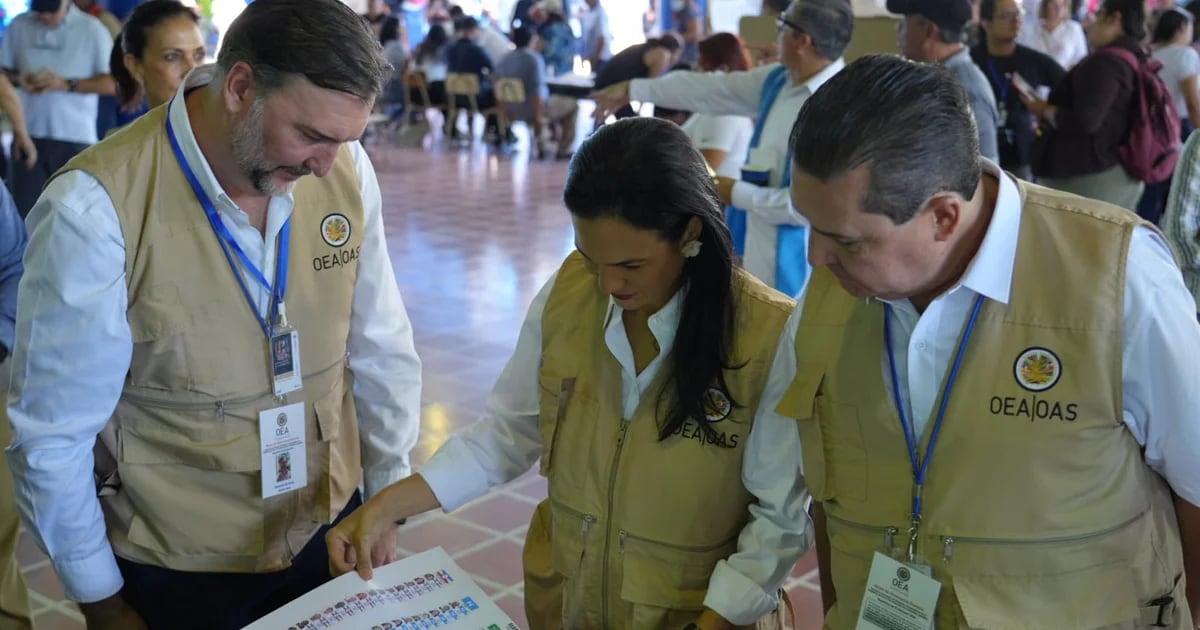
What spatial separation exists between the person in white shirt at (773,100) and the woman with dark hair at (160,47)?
1.14m

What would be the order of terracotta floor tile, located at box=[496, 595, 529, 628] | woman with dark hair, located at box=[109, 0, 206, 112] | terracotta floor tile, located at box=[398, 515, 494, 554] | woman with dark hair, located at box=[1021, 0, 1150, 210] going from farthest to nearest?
woman with dark hair, located at box=[1021, 0, 1150, 210], terracotta floor tile, located at box=[398, 515, 494, 554], terracotta floor tile, located at box=[496, 595, 529, 628], woman with dark hair, located at box=[109, 0, 206, 112]

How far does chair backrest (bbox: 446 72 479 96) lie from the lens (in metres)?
13.7

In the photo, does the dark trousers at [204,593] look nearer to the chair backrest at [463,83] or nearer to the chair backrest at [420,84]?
the chair backrest at [463,83]

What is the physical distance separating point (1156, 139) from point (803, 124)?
4.60m

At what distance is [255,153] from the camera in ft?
5.57

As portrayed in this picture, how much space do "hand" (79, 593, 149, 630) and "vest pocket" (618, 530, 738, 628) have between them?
0.79 metres

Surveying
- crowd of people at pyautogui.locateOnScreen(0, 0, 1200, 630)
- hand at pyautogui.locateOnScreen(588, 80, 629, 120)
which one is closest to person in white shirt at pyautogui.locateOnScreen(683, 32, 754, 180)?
hand at pyautogui.locateOnScreen(588, 80, 629, 120)

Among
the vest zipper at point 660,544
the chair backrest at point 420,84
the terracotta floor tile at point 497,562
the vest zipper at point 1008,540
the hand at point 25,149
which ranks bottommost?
the chair backrest at point 420,84

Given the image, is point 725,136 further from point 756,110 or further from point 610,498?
point 610,498

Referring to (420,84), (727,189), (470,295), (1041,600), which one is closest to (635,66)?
(470,295)

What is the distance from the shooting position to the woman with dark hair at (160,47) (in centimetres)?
300

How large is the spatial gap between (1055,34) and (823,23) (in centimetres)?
614

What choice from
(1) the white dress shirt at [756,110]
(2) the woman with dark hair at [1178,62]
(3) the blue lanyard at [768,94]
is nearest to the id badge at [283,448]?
(1) the white dress shirt at [756,110]

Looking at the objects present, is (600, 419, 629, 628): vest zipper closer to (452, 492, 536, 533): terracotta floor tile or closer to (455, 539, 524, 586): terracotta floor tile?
(455, 539, 524, 586): terracotta floor tile
